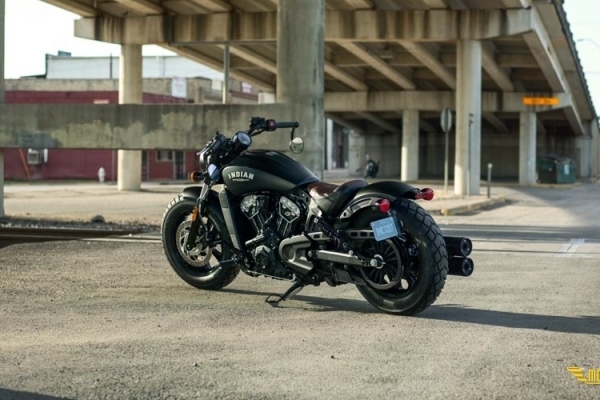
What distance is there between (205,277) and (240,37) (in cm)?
2795

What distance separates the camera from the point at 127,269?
10648 millimetres

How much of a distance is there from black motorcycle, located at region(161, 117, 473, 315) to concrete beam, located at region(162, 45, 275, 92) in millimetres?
32193

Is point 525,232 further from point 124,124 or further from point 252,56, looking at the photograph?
point 252,56

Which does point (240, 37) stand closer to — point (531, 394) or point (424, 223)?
point (424, 223)

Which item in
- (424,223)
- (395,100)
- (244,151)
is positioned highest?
(395,100)

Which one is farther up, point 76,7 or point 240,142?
point 76,7

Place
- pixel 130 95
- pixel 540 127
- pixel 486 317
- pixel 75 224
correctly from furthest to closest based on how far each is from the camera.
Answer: pixel 540 127
pixel 130 95
pixel 75 224
pixel 486 317

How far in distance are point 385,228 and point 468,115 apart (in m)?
31.8

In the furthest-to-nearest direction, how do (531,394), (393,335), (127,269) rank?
(127,269) < (393,335) < (531,394)

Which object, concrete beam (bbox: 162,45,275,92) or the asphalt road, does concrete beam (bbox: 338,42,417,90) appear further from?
the asphalt road

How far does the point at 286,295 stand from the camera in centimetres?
811

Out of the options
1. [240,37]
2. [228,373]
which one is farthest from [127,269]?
[240,37]

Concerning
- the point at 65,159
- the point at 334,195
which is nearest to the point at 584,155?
the point at 65,159

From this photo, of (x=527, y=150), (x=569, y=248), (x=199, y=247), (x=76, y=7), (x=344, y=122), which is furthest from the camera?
(x=344, y=122)
